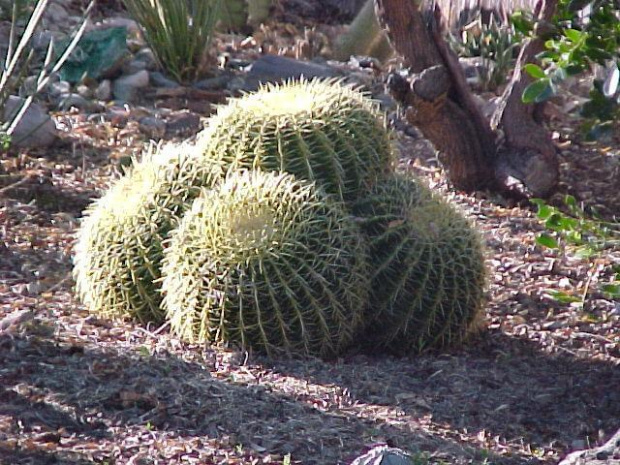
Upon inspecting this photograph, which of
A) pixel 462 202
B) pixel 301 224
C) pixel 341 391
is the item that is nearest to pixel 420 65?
pixel 462 202

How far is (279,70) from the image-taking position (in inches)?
297

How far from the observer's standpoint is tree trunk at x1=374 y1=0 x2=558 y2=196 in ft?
18.7

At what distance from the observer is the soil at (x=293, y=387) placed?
334 centimetres

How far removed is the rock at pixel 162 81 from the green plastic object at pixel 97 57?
0.25m

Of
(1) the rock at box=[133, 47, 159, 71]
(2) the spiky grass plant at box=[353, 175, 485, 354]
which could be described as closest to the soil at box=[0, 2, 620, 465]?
(2) the spiky grass plant at box=[353, 175, 485, 354]

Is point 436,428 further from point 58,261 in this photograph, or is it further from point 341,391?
point 58,261

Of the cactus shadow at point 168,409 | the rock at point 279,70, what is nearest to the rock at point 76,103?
the rock at point 279,70

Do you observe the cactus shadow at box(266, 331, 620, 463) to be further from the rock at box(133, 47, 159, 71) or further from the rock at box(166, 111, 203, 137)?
the rock at box(133, 47, 159, 71)

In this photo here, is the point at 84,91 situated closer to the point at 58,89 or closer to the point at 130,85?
the point at 58,89

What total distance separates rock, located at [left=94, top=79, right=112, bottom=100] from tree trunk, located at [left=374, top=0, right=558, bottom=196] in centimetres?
218

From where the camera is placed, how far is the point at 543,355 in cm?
438

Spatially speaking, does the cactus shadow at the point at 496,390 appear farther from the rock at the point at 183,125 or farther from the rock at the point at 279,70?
the rock at the point at 279,70

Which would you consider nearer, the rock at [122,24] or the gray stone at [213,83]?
the gray stone at [213,83]

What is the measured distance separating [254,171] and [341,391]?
898 mm
